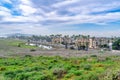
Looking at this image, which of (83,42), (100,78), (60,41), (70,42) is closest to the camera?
(100,78)

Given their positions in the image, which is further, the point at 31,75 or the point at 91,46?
the point at 91,46

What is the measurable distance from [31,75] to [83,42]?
265 ft

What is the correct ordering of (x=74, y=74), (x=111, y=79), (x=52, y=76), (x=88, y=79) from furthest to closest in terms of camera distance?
(x=74, y=74) → (x=52, y=76) → (x=88, y=79) → (x=111, y=79)

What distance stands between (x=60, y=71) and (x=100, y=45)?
82.7m

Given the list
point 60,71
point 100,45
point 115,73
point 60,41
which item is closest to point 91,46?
point 100,45

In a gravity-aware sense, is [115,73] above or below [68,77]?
above

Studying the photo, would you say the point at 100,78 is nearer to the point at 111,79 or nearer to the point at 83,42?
the point at 111,79

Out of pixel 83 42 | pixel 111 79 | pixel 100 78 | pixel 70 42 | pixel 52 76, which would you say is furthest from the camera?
pixel 70 42

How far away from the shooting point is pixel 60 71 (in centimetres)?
1761

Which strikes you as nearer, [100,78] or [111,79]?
[111,79]

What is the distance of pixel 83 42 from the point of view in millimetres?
96125

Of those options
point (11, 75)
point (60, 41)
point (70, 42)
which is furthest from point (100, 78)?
point (60, 41)

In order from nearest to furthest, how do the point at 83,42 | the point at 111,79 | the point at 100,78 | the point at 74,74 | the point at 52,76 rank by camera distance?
the point at 111,79 → the point at 100,78 → the point at 52,76 → the point at 74,74 → the point at 83,42

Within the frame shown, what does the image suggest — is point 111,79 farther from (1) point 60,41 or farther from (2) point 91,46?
(1) point 60,41
